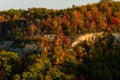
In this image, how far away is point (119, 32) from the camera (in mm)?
199750

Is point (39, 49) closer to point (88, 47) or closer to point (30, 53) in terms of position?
point (30, 53)

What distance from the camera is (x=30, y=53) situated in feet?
612

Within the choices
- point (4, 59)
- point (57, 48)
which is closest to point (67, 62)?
point (57, 48)

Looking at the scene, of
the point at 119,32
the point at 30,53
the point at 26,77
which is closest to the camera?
the point at 26,77

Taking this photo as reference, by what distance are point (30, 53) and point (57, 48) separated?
8751 millimetres

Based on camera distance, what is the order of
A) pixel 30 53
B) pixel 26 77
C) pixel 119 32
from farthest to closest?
1. pixel 119 32
2. pixel 30 53
3. pixel 26 77

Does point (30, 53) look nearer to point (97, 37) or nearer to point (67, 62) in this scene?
point (67, 62)

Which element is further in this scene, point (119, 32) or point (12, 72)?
point (119, 32)

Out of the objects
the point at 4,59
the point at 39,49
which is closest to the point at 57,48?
the point at 39,49

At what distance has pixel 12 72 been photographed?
179625 millimetres

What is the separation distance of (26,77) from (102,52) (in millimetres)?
30056

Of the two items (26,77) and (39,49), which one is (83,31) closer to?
(39,49)

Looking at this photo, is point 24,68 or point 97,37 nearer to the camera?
point 24,68

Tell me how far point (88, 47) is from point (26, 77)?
28932mm
